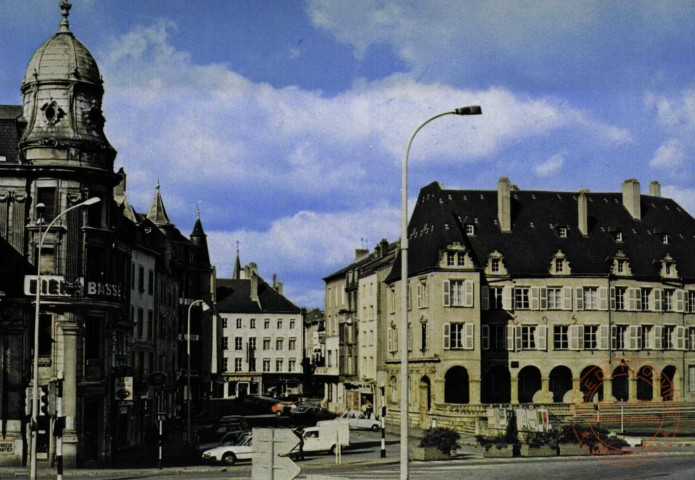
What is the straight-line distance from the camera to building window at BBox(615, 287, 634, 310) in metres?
82.2

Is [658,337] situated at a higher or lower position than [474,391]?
higher

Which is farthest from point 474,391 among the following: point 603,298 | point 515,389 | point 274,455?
point 274,455

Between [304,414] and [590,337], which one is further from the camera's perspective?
[304,414]

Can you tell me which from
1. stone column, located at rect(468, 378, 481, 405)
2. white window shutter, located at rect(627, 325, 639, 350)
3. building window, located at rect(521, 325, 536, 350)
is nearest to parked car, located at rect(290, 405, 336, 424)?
stone column, located at rect(468, 378, 481, 405)

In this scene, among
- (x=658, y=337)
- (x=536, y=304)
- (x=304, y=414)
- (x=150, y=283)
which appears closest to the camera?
(x=150, y=283)

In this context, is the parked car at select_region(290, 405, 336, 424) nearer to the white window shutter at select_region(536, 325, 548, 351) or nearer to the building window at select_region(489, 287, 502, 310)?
the building window at select_region(489, 287, 502, 310)

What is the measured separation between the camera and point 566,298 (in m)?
81.3

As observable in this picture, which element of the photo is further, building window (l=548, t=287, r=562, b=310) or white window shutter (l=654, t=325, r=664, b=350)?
white window shutter (l=654, t=325, r=664, b=350)

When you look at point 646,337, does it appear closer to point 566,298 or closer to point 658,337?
point 658,337

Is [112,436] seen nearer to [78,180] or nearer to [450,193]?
[78,180]

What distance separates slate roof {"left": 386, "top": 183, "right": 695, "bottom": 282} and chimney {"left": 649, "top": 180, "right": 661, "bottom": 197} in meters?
2.51

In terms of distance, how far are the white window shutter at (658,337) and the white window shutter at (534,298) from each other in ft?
32.1

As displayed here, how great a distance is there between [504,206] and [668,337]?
1635 cm

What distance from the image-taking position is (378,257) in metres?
96.4
